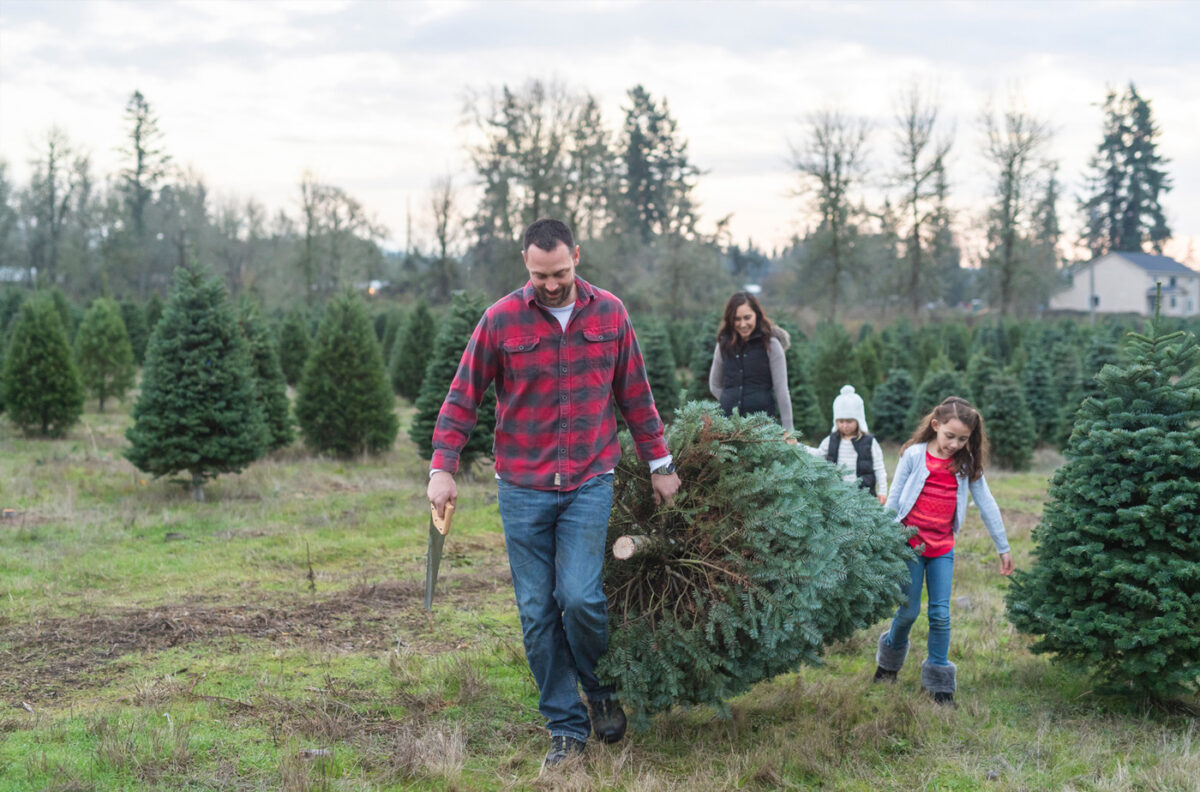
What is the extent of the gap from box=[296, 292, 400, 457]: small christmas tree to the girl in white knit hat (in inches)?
381

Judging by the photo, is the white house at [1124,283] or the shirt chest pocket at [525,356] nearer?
the shirt chest pocket at [525,356]

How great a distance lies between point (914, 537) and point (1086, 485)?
2.95 ft

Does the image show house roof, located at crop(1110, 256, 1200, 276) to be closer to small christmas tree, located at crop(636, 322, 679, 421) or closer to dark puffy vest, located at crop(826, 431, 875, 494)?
small christmas tree, located at crop(636, 322, 679, 421)

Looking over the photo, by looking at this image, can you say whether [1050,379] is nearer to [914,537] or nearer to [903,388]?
[903,388]

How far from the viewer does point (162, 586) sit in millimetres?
6969

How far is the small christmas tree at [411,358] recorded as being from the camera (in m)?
24.4

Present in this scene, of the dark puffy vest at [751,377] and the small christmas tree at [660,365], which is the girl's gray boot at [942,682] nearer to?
the dark puffy vest at [751,377]

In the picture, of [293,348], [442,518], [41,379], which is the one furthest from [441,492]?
[293,348]

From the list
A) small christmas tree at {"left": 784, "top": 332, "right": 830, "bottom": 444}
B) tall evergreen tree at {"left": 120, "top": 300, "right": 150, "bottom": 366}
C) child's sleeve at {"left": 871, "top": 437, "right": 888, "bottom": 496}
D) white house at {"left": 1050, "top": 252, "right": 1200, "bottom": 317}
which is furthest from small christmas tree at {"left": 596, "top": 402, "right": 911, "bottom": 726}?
white house at {"left": 1050, "top": 252, "right": 1200, "bottom": 317}

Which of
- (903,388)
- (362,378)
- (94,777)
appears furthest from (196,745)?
(903,388)

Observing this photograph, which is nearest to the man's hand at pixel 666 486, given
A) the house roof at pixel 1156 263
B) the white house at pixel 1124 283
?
the white house at pixel 1124 283

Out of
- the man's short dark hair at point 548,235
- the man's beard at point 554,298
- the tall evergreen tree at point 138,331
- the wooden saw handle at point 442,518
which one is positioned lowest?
the wooden saw handle at point 442,518

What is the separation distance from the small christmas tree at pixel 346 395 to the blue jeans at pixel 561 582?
1094cm

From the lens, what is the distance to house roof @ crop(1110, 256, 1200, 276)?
62031mm
